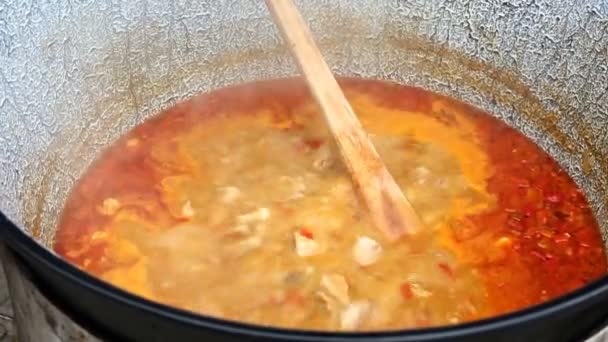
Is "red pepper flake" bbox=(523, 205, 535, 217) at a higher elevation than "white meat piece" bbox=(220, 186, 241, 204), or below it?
higher

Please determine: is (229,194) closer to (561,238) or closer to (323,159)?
(323,159)

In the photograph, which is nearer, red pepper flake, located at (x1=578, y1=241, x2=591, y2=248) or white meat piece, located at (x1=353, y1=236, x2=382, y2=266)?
white meat piece, located at (x1=353, y1=236, x2=382, y2=266)

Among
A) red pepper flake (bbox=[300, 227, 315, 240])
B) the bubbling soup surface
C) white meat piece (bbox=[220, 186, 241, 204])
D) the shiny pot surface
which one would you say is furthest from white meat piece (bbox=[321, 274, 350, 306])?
the shiny pot surface

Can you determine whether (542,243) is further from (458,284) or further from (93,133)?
(93,133)

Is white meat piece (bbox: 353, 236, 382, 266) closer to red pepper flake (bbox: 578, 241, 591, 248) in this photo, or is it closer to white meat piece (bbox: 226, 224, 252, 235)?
white meat piece (bbox: 226, 224, 252, 235)

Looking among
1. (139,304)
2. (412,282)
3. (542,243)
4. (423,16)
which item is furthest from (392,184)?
(139,304)

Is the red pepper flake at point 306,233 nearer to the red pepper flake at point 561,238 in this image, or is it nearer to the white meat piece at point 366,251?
the white meat piece at point 366,251

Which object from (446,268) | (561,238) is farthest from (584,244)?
(446,268)

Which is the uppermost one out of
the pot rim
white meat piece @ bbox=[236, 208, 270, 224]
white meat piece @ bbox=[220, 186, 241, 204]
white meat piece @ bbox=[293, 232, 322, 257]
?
the pot rim
